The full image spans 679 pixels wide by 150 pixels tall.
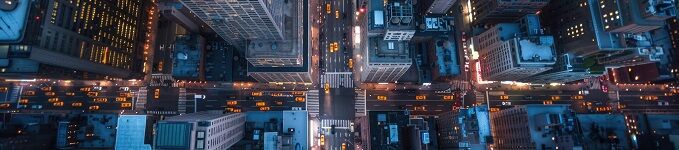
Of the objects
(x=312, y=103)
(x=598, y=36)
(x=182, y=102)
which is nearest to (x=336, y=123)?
(x=312, y=103)

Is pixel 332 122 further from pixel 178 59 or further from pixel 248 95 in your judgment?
pixel 178 59

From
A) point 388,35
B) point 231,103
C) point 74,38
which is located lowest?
point 231,103

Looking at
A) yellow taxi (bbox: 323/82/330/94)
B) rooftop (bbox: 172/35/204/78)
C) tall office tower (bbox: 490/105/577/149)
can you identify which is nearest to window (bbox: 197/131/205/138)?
rooftop (bbox: 172/35/204/78)

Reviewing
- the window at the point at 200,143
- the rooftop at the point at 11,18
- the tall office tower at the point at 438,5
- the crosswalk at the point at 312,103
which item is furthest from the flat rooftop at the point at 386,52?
the rooftop at the point at 11,18

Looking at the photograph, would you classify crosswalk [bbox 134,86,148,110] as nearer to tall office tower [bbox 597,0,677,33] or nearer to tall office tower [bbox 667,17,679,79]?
tall office tower [bbox 597,0,677,33]

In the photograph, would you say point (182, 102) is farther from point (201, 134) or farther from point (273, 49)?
point (201, 134)

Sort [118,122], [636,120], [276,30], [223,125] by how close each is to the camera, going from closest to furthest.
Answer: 1. [223,125]
2. [276,30]
3. [118,122]
4. [636,120]

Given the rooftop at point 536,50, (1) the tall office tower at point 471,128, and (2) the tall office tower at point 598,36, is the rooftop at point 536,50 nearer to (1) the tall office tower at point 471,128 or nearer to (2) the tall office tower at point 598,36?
(2) the tall office tower at point 598,36

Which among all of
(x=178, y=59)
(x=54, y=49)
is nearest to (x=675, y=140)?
(x=178, y=59)
